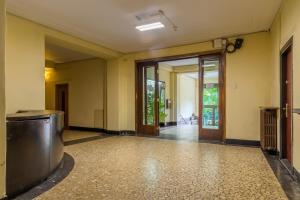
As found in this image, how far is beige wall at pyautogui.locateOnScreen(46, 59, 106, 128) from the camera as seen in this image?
813 cm

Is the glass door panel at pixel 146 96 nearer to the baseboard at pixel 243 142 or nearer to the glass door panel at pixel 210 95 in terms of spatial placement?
the glass door panel at pixel 210 95

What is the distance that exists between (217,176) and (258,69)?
3.47 m

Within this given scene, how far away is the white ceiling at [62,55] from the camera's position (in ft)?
23.6

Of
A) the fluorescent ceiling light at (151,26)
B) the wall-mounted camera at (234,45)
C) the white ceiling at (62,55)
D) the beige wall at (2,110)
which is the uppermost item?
the fluorescent ceiling light at (151,26)

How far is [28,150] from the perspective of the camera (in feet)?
8.38

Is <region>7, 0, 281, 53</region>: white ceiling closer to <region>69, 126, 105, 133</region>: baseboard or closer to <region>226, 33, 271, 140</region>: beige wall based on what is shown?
<region>226, 33, 271, 140</region>: beige wall

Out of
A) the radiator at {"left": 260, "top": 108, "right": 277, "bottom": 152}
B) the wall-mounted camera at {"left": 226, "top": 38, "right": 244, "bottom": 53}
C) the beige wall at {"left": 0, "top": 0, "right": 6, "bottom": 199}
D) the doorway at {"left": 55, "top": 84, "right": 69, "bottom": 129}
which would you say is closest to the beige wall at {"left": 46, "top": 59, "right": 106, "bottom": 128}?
the doorway at {"left": 55, "top": 84, "right": 69, "bottom": 129}

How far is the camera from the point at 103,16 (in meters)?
4.44

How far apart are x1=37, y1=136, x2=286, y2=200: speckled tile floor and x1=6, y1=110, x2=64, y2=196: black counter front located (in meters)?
0.29

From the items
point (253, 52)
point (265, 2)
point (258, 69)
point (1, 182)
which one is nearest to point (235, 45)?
point (253, 52)

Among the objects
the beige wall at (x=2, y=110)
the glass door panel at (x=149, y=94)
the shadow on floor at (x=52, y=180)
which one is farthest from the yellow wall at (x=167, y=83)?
the beige wall at (x=2, y=110)

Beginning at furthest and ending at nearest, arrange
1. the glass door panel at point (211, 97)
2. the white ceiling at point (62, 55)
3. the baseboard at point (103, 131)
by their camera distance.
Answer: the baseboard at point (103, 131)
the white ceiling at point (62, 55)
the glass door panel at point (211, 97)

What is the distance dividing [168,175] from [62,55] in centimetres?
657

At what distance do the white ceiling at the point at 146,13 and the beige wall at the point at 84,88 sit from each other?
2.44 metres
